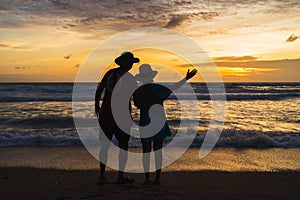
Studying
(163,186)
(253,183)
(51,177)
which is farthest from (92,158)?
(253,183)

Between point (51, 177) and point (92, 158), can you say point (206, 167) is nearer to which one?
point (92, 158)

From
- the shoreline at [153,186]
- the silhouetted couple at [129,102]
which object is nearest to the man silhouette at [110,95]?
the silhouetted couple at [129,102]

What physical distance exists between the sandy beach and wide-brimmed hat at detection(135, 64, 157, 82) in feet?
5.25

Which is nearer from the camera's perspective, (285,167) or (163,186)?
(163,186)

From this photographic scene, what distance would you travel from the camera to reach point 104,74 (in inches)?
189

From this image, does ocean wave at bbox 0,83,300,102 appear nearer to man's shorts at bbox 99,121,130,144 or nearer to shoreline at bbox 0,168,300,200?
shoreline at bbox 0,168,300,200

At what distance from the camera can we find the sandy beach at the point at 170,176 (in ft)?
15.4

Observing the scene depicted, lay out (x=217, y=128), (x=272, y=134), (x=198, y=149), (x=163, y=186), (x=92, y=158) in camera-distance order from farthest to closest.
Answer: (x=217, y=128), (x=272, y=134), (x=198, y=149), (x=92, y=158), (x=163, y=186)

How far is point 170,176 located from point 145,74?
84.4 inches

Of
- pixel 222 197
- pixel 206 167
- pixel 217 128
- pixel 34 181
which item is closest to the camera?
pixel 222 197

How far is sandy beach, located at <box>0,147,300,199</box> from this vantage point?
4684 millimetres

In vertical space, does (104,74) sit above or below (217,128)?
above

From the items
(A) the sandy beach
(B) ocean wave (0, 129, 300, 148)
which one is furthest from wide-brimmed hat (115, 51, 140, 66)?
(B) ocean wave (0, 129, 300, 148)

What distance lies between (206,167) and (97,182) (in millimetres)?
2469
